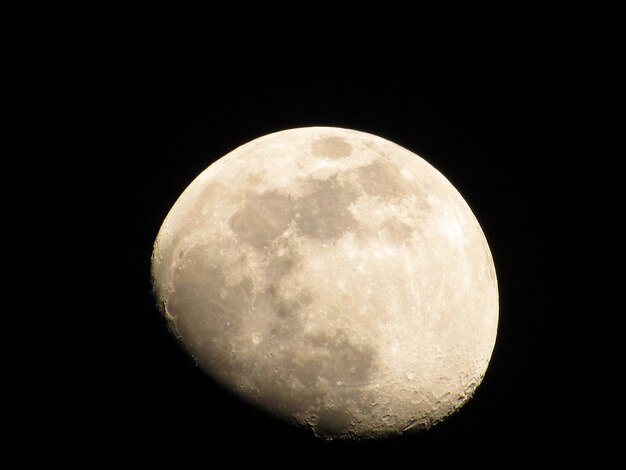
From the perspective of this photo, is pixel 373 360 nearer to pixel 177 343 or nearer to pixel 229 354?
pixel 229 354

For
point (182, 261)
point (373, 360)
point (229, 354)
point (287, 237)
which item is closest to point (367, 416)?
point (373, 360)

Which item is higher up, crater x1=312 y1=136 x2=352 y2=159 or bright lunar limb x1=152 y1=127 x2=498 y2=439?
crater x1=312 y1=136 x2=352 y2=159

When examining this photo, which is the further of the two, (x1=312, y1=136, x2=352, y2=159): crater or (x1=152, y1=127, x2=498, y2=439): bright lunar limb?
(x1=312, y1=136, x2=352, y2=159): crater

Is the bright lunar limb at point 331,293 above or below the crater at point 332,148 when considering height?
below

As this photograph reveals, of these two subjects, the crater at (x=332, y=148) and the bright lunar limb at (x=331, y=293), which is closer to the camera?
the bright lunar limb at (x=331, y=293)
